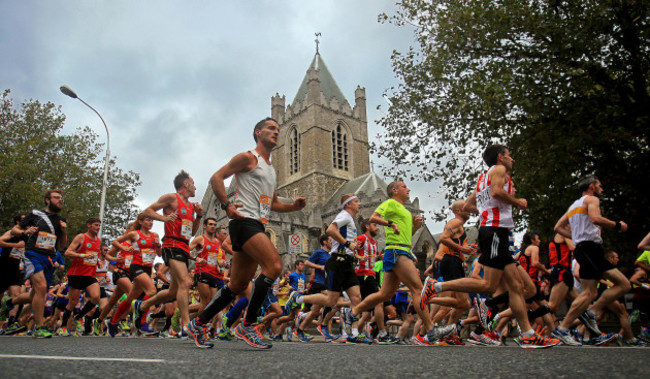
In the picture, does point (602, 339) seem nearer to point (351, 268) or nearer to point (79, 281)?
point (351, 268)

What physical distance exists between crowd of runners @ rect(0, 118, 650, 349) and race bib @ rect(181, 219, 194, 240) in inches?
0.6

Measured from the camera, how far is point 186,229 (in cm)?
728

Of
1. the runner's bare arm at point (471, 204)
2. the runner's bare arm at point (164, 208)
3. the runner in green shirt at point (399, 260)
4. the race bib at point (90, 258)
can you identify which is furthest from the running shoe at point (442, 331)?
the race bib at point (90, 258)

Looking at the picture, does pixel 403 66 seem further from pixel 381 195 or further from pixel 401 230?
pixel 381 195

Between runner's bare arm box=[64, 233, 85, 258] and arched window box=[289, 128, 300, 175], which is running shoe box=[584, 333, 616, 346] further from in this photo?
arched window box=[289, 128, 300, 175]

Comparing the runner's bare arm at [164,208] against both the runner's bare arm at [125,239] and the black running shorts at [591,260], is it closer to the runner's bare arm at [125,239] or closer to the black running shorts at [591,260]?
the runner's bare arm at [125,239]

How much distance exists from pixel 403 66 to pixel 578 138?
622 centimetres

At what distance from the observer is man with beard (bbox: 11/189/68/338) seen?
7.40 meters

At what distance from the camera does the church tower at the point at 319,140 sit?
190 ft

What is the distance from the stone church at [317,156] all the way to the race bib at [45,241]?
43181 mm


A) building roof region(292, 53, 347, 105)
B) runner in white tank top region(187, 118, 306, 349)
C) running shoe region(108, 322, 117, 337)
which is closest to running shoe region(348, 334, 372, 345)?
runner in white tank top region(187, 118, 306, 349)

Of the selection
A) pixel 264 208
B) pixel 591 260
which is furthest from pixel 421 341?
pixel 264 208

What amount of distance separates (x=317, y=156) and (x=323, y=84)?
10.8 metres

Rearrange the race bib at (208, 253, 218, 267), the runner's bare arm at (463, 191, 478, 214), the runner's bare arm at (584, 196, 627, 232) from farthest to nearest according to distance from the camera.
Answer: the race bib at (208, 253, 218, 267), the runner's bare arm at (463, 191, 478, 214), the runner's bare arm at (584, 196, 627, 232)
